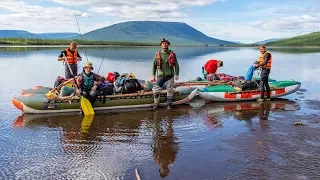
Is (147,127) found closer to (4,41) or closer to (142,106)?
(142,106)

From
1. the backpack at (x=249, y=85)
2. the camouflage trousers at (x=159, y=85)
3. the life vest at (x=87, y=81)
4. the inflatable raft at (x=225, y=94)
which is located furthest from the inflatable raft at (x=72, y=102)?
the backpack at (x=249, y=85)

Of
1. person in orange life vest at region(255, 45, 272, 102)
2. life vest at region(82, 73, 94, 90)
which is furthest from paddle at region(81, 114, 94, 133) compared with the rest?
person in orange life vest at region(255, 45, 272, 102)

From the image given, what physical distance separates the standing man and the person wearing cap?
213cm

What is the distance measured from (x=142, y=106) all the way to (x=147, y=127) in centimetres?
271

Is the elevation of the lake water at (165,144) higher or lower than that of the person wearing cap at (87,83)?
lower

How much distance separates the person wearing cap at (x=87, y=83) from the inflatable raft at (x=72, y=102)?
1.11 ft

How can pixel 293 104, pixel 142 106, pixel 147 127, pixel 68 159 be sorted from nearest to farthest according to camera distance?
pixel 68 159 < pixel 147 127 < pixel 142 106 < pixel 293 104

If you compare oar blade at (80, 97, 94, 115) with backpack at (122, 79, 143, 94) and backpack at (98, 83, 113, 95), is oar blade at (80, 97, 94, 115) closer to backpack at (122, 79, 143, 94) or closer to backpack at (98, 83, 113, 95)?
backpack at (98, 83, 113, 95)

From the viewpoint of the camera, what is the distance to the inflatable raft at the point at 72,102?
1169 cm

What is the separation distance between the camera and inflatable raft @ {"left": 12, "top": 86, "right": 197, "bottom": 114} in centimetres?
1169

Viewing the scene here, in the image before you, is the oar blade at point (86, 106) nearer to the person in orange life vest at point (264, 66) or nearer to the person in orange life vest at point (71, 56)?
the person in orange life vest at point (71, 56)

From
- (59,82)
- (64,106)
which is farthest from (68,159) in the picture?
(59,82)

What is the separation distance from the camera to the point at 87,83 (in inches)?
465

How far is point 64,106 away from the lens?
38.7ft
